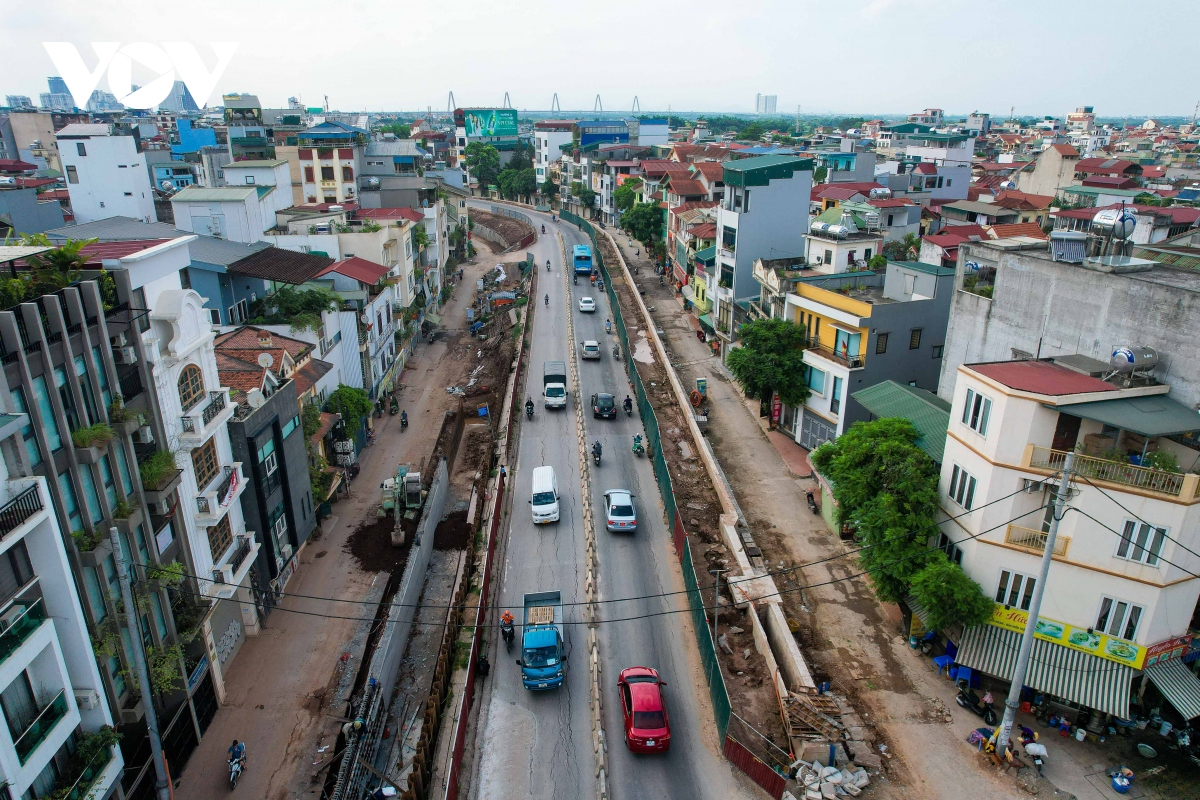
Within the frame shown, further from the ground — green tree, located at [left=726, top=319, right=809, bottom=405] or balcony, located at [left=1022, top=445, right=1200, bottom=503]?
balcony, located at [left=1022, top=445, right=1200, bottom=503]

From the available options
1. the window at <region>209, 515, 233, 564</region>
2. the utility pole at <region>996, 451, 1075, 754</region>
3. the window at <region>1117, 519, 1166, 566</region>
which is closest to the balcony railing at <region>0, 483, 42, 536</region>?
the window at <region>209, 515, 233, 564</region>

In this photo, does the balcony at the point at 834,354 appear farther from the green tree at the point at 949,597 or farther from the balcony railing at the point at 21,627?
the balcony railing at the point at 21,627

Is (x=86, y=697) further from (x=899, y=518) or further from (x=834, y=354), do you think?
(x=834, y=354)

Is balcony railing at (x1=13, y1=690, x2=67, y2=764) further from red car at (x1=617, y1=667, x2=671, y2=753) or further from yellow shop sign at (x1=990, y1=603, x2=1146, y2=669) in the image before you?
yellow shop sign at (x1=990, y1=603, x2=1146, y2=669)

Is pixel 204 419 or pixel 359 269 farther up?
pixel 359 269

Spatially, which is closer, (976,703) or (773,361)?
(976,703)

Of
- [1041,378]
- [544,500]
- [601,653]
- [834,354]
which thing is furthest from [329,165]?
[1041,378]

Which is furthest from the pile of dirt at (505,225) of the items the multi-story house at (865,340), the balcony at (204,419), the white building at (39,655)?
the white building at (39,655)
